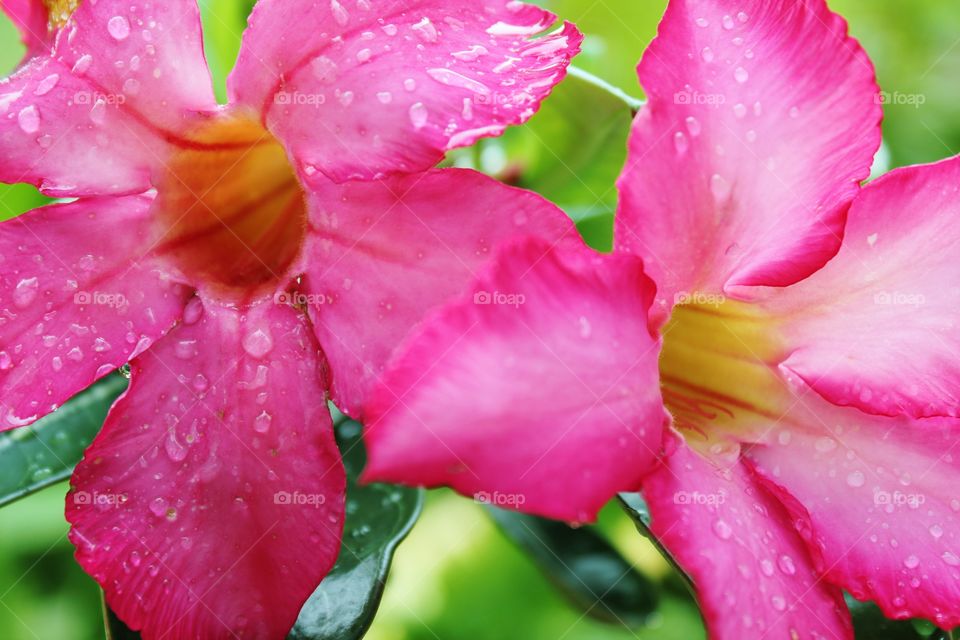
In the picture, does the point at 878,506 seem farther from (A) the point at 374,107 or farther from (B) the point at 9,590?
(B) the point at 9,590

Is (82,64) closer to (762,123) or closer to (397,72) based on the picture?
(397,72)

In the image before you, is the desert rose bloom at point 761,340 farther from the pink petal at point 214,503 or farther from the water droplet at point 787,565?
the pink petal at point 214,503

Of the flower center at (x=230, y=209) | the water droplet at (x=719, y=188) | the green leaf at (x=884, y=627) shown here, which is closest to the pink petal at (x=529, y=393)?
the water droplet at (x=719, y=188)

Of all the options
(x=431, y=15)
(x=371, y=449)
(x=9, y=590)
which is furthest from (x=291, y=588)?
(x=9, y=590)

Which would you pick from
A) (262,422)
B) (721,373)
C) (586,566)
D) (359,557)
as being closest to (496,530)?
(586,566)

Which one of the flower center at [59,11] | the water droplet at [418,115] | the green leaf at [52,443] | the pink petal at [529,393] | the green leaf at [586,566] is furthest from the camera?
the green leaf at [586,566]

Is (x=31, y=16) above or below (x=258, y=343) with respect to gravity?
above
